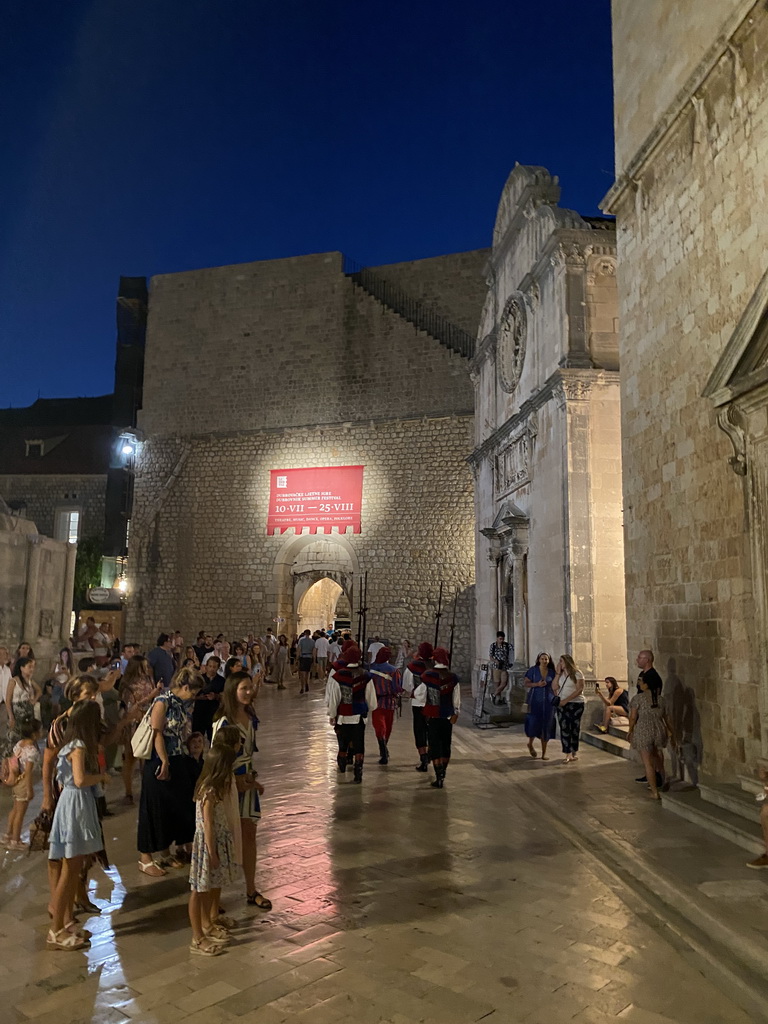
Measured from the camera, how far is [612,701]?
1087 centimetres

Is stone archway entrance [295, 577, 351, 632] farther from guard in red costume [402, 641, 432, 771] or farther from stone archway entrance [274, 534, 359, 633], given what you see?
guard in red costume [402, 641, 432, 771]

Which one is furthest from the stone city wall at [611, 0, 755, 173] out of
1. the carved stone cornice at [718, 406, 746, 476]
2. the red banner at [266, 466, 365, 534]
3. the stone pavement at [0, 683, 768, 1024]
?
the red banner at [266, 466, 365, 534]

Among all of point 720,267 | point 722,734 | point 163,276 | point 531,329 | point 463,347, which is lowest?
point 722,734

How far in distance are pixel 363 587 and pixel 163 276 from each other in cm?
1399

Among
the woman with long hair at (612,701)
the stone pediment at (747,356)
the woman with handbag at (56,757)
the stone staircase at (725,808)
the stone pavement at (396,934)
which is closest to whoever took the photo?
the stone pavement at (396,934)

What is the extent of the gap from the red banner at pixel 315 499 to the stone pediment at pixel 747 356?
1779 centimetres

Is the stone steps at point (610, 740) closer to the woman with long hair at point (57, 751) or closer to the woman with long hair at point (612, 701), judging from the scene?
the woman with long hair at point (612, 701)

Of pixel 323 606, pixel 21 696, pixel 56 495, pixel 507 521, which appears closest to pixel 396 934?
pixel 21 696

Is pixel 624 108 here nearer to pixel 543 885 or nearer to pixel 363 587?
pixel 543 885

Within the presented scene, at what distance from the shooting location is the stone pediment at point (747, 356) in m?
6.23

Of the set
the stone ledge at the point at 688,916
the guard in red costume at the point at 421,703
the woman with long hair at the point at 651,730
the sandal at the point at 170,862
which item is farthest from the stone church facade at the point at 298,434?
the sandal at the point at 170,862

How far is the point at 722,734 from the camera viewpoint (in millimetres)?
6918

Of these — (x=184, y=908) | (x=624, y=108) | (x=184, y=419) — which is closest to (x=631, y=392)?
(x=624, y=108)

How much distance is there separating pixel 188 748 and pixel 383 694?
13.3ft
